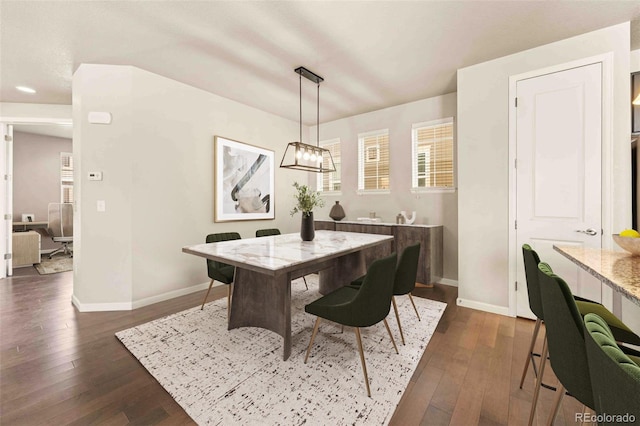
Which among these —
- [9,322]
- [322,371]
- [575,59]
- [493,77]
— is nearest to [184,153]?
[9,322]

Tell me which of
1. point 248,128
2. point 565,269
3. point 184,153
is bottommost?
point 565,269

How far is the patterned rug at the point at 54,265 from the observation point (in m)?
4.98

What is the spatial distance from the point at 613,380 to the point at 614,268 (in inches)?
44.2

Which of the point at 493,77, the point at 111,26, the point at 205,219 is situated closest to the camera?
the point at 111,26

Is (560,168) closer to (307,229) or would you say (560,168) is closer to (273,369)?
(307,229)

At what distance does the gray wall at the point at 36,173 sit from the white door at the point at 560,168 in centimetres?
956

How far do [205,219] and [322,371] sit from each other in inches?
113

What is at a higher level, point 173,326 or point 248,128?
point 248,128

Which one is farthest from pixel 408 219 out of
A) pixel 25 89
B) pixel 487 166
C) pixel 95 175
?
pixel 25 89

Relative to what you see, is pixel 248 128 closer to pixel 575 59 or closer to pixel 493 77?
pixel 493 77

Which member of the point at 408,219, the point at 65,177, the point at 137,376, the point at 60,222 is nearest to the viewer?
the point at 137,376

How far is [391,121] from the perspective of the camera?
15.2ft

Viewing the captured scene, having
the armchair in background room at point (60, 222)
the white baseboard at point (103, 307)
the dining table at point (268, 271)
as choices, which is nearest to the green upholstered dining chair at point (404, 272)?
the dining table at point (268, 271)

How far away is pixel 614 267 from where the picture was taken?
135cm
